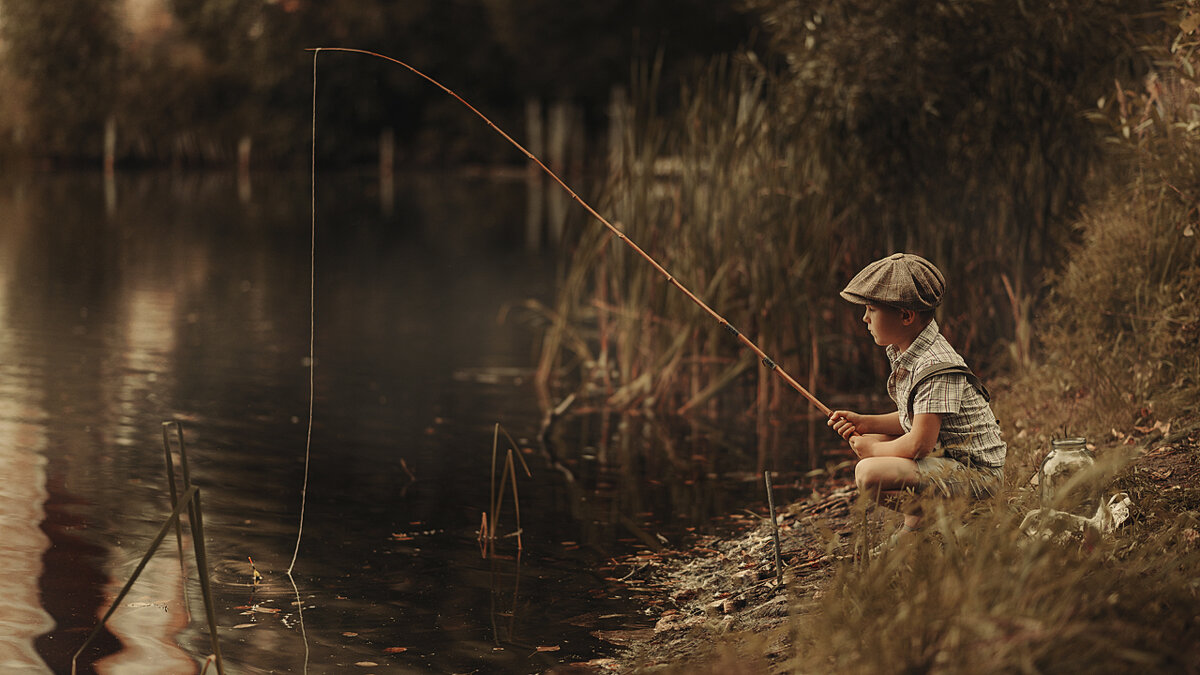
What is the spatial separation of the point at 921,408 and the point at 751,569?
52.9 inches

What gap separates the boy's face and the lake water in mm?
1405

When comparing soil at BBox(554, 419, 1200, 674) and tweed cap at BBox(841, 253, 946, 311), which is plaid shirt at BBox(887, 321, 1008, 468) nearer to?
tweed cap at BBox(841, 253, 946, 311)

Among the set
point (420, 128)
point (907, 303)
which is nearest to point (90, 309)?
point (907, 303)

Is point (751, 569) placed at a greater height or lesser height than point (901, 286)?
lesser

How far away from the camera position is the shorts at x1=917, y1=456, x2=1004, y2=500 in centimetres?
475

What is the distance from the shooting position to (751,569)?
5883 millimetres

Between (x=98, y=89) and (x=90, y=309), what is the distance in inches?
1359

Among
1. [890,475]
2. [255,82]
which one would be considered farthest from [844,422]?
[255,82]

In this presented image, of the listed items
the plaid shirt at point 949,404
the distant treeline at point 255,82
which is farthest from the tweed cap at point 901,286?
the distant treeline at point 255,82

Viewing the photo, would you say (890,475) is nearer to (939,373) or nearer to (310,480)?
(939,373)

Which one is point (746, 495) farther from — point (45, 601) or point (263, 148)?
point (263, 148)

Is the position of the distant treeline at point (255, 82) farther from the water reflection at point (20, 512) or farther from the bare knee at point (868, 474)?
the bare knee at point (868, 474)

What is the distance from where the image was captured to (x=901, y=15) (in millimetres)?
9312

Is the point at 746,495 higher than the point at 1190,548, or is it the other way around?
the point at 1190,548
